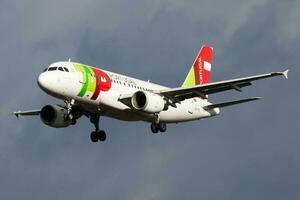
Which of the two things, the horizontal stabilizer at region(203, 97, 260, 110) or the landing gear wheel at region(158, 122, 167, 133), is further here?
the landing gear wheel at region(158, 122, 167, 133)

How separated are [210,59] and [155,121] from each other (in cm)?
1572

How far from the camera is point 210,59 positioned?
88.8m

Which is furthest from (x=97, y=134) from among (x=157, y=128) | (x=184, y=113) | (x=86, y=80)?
(x=86, y=80)

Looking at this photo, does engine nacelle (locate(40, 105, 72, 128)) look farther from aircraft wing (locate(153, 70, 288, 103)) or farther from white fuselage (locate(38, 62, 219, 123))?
aircraft wing (locate(153, 70, 288, 103))

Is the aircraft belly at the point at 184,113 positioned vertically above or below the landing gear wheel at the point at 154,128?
above

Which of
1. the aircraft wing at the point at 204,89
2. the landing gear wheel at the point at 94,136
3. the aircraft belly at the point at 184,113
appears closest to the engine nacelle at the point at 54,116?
the landing gear wheel at the point at 94,136

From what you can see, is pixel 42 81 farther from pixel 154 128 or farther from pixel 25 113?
pixel 25 113

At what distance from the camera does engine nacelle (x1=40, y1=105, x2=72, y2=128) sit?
74.1 meters

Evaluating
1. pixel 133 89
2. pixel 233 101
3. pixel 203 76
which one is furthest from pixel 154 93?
pixel 203 76

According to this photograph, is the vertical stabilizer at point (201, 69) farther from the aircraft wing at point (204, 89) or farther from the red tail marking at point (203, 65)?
the aircraft wing at point (204, 89)

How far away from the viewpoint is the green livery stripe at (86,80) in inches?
2761

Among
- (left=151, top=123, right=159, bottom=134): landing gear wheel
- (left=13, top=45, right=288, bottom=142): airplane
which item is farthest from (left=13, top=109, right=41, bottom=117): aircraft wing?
(left=151, top=123, right=159, bottom=134): landing gear wheel

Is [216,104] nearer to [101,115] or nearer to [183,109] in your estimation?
[183,109]

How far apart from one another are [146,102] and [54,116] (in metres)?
6.99
